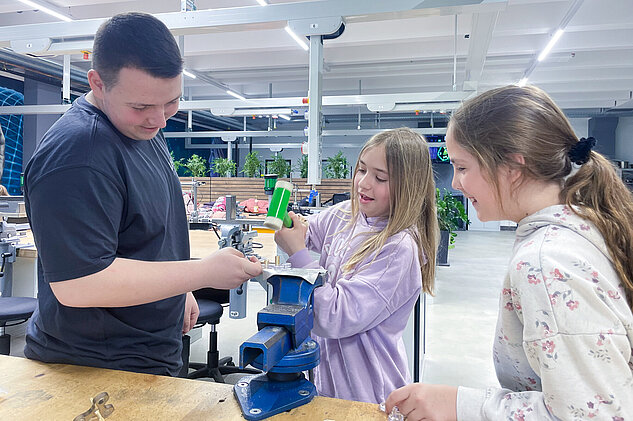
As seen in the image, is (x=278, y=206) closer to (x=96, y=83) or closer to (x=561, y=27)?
(x=96, y=83)

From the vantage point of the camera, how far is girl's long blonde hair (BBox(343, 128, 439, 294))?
3.91ft

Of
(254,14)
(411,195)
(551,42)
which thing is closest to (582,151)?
(411,195)

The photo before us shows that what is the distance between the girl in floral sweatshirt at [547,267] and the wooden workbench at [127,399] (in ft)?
0.43

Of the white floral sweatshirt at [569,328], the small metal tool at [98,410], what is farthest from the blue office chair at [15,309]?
the white floral sweatshirt at [569,328]

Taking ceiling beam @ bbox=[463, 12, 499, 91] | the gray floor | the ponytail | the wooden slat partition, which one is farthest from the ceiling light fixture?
the ponytail

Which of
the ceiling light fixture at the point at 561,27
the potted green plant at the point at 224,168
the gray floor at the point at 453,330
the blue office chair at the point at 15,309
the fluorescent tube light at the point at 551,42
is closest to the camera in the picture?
the blue office chair at the point at 15,309

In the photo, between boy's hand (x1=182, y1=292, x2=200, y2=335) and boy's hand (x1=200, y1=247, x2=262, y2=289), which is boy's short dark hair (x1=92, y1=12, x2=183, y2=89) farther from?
boy's hand (x1=182, y1=292, x2=200, y2=335)

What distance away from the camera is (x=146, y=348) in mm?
991

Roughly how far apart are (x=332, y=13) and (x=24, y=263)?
10.2 ft

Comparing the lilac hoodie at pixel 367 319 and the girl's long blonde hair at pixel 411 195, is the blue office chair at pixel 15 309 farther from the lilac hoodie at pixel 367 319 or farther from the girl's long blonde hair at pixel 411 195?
the girl's long blonde hair at pixel 411 195

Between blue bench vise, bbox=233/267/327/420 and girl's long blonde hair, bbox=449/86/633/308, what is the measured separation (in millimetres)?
407

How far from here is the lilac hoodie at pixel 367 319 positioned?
102cm

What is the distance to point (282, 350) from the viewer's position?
2.42ft

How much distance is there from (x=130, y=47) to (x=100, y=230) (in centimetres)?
37
